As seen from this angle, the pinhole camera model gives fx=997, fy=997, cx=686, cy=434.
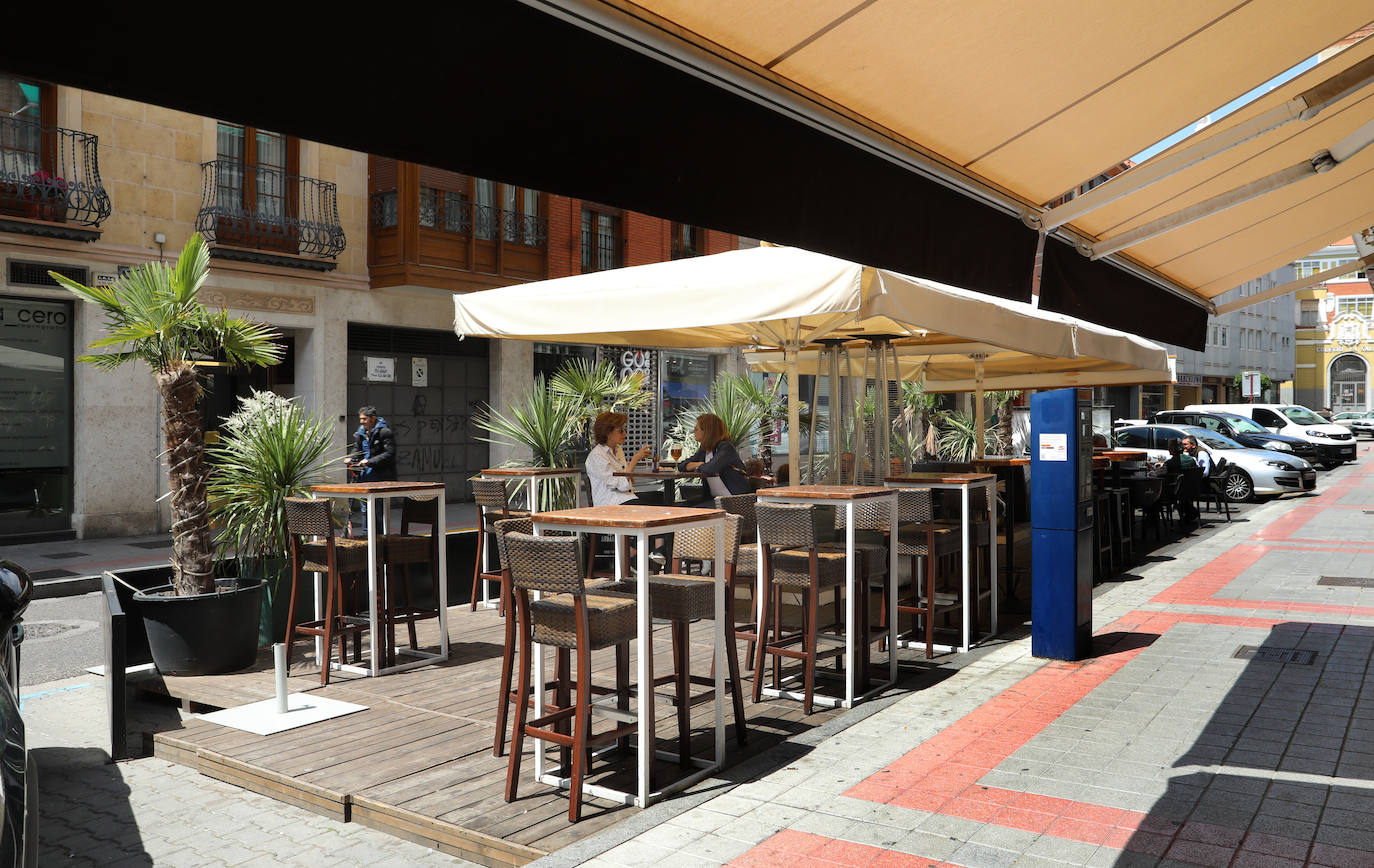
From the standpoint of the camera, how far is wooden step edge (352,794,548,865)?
3.86m

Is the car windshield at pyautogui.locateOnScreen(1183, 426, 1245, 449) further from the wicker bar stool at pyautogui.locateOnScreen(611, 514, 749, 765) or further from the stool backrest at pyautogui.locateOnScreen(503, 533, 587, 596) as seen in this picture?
the stool backrest at pyautogui.locateOnScreen(503, 533, 587, 596)

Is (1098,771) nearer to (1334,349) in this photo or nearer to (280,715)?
(280,715)

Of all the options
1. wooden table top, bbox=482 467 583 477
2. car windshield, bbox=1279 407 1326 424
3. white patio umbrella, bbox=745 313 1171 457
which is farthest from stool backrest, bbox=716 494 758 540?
car windshield, bbox=1279 407 1326 424

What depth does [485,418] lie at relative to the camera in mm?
19906

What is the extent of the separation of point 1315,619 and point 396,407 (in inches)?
596

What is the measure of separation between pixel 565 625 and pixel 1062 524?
4.03 meters

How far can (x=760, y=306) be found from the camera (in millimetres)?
5793

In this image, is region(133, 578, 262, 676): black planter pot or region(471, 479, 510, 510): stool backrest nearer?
region(133, 578, 262, 676): black planter pot

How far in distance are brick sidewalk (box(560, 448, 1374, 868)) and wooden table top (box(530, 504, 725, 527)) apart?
4.05 ft

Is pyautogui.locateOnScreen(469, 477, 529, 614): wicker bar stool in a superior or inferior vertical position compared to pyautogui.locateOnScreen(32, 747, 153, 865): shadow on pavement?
superior

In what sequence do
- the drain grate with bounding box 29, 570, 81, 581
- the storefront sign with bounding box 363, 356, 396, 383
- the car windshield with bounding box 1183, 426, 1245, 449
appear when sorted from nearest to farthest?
the drain grate with bounding box 29, 570, 81, 581, the storefront sign with bounding box 363, 356, 396, 383, the car windshield with bounding box 1183, 426, 1245, 449

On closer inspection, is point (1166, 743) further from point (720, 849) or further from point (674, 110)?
point (674, 110)

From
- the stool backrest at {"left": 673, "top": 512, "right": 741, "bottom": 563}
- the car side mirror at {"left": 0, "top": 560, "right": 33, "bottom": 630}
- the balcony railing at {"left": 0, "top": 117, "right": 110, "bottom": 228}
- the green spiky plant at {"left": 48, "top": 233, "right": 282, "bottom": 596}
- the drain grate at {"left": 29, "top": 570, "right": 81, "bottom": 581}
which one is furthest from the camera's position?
the balcony railing at {"left": 0, "top": 117, "right": 110, "bottom": 228}

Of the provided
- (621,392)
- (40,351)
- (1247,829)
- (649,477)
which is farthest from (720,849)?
(40,351)
